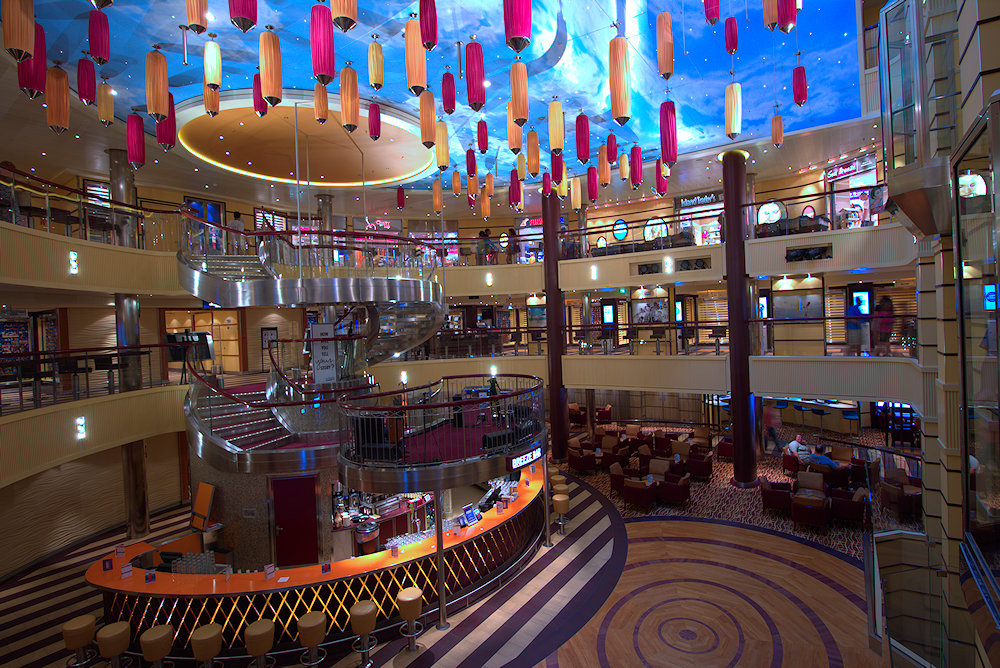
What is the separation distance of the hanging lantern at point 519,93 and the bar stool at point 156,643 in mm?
7972

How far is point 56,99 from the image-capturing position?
593 centimetres

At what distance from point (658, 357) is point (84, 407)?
40.8ft

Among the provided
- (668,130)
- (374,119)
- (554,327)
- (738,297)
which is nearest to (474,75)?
(374,119)

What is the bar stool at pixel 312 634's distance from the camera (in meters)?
6.70

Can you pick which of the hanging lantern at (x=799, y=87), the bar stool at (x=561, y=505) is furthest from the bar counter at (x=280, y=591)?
the hanging lantern at (x=799, y=87)

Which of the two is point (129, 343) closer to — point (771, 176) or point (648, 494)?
point (648, 494)

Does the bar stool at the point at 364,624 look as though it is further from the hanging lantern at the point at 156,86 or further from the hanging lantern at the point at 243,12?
the hanging lantern at the point at 243,12

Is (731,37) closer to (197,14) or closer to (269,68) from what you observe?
(269,68)

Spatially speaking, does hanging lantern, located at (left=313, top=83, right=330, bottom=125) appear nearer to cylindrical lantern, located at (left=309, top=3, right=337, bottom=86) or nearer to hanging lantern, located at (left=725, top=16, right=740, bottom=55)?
cylindrical lantern, located at (left=309, top=3, right=337, bottom=86)

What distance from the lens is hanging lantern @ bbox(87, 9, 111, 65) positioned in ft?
16.9

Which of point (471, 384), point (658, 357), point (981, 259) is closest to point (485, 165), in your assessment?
point (471, 384)

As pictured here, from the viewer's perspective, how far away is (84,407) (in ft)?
31.1

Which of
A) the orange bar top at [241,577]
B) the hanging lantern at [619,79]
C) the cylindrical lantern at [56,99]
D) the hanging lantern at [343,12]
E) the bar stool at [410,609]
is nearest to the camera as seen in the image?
the hanging lantern at [343,12]

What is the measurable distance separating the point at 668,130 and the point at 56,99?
8.15 metres
